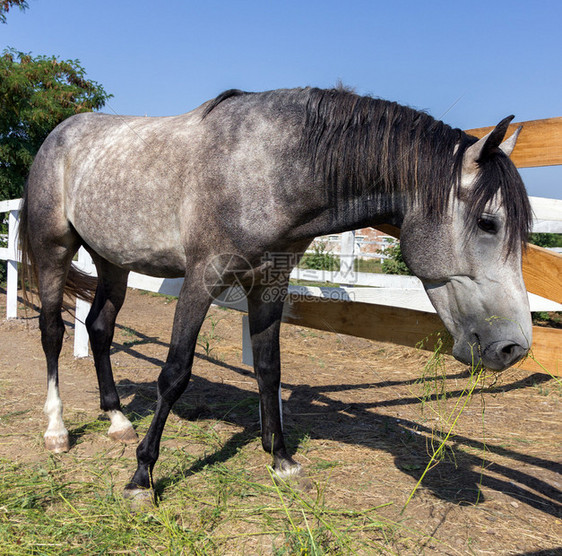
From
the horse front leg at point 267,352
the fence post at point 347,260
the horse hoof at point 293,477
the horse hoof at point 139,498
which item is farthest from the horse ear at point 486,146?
the fence post at point 347,260

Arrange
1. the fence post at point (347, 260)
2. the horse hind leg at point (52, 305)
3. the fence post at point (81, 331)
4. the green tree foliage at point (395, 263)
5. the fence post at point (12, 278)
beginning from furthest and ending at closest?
the green tree foliage at point (395, 263), the fence post at point (12, 278), the fence post at point (347, 260), the fence post at point (81, 331), the horse hind leg at point (52, 305)

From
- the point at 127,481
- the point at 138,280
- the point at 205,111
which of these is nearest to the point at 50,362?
the point at 127,481

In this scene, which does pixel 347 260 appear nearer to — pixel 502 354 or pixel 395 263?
pixel 395 263

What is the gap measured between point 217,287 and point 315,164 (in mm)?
756

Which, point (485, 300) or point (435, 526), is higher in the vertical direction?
point (485, 300)

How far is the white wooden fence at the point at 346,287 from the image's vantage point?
9.93 feet

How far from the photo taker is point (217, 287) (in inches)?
87.7

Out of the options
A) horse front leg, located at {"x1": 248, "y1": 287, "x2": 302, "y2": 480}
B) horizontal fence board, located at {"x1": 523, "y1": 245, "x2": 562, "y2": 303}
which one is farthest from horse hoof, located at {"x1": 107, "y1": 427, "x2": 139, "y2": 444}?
horizontal fence board, located at {"x1": 523, "y1": 245, "x2": 562, "y2": 303}

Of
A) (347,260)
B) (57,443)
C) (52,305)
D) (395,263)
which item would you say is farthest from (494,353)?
(395,263)

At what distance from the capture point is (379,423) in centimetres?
329

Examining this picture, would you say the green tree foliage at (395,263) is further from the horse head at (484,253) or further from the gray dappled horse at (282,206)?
the horse head at (484,253)

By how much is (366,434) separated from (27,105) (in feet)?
48.3

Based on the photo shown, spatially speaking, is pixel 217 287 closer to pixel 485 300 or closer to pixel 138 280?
pixel 485 300

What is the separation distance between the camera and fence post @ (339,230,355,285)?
533cm
